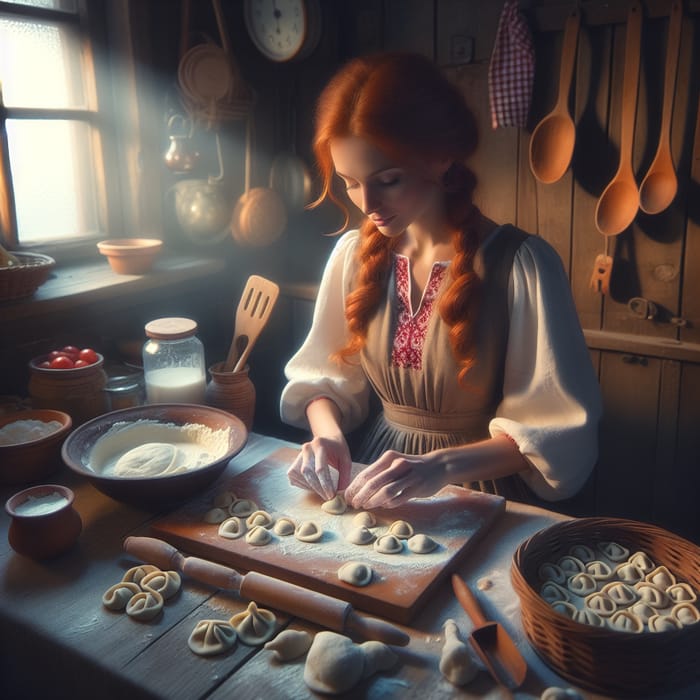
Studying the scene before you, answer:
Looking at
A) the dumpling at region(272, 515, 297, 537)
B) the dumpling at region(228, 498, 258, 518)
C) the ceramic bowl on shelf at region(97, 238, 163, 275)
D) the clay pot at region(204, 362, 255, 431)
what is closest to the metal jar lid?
the clay pot at region(204, 362, 255, 431)

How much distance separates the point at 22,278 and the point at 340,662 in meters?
1.26

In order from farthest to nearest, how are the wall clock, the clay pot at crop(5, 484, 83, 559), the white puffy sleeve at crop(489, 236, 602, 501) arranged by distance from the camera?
the wall clock
the white puffy sleeve at crop(489, 236, 602, 501)
the clay pot at crop(5, 484, 83, 559)

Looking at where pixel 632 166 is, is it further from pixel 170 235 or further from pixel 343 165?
pixel 170 235

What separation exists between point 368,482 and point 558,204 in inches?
55.1

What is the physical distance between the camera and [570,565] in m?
1.11

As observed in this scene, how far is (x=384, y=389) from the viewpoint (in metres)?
1.74

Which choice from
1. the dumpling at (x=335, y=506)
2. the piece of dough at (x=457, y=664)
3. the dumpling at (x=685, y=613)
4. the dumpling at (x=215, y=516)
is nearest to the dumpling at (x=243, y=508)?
the dumpling at (x=215, y=516)

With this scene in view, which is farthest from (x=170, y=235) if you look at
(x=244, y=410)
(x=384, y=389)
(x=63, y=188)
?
(x=384, y=389)

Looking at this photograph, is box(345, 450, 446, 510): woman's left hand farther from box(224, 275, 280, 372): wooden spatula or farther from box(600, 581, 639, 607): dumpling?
box(224, 275, 280, 372): wooden spatula

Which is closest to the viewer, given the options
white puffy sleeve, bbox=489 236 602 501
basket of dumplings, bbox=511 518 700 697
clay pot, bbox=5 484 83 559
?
basket of dumplings, bbox=511 518 700 697

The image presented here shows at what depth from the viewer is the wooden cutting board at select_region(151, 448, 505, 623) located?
1.11 metres

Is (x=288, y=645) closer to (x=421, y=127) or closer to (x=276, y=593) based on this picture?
(x=276, y=593)

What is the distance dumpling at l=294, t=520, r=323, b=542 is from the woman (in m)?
0.09

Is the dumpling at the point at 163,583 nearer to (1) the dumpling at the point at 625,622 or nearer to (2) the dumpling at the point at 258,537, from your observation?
(2) the dumpling at the point at 258,537
